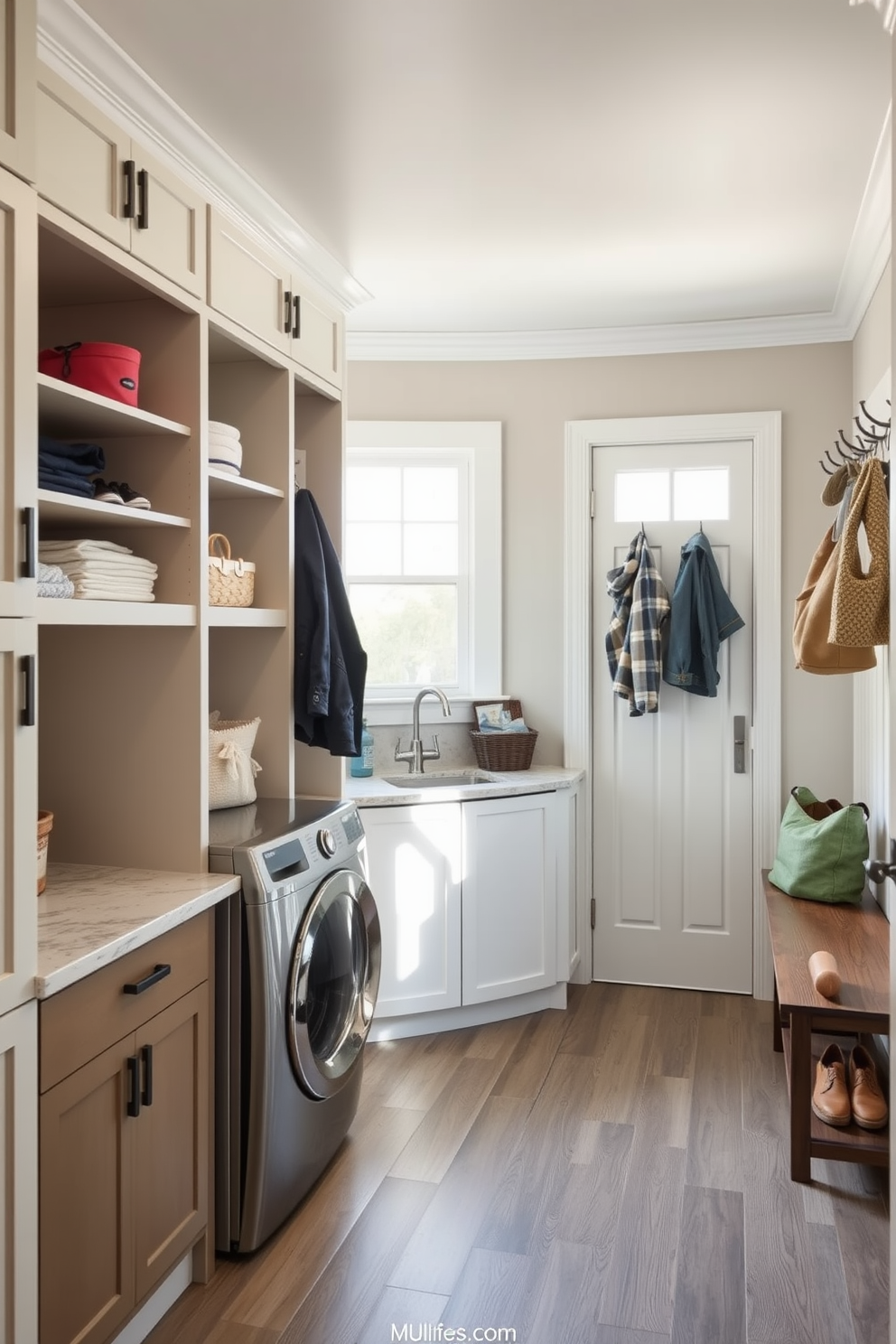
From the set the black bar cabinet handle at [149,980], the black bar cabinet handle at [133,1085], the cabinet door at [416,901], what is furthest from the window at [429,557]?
the black bar cabinet handle at [133,1085]

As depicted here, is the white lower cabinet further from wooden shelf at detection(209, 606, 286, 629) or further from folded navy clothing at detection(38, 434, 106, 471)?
folded navy clothing at detection(38, 434, 106, 471)

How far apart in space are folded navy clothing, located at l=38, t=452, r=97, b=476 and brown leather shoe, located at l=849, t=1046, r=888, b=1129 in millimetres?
2449

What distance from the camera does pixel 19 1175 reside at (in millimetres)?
1601

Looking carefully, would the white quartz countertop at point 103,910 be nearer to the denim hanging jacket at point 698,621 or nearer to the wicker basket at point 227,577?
the wicker basket at point 227,577

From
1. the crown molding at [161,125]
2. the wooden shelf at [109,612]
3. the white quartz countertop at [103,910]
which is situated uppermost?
the crown molding at [161,125]

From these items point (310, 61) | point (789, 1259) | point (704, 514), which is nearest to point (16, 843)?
point (310, 61)

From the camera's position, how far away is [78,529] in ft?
8.03

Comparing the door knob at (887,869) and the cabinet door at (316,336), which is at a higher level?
the cabinet door at (316,336)

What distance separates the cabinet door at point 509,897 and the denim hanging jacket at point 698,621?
721mm

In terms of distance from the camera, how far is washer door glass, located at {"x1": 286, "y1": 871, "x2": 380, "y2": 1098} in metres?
2.45

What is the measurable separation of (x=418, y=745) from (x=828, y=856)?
1.53m

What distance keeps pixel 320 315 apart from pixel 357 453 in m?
1.18

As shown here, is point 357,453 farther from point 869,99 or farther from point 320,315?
point 869,99

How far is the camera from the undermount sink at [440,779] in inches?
156
